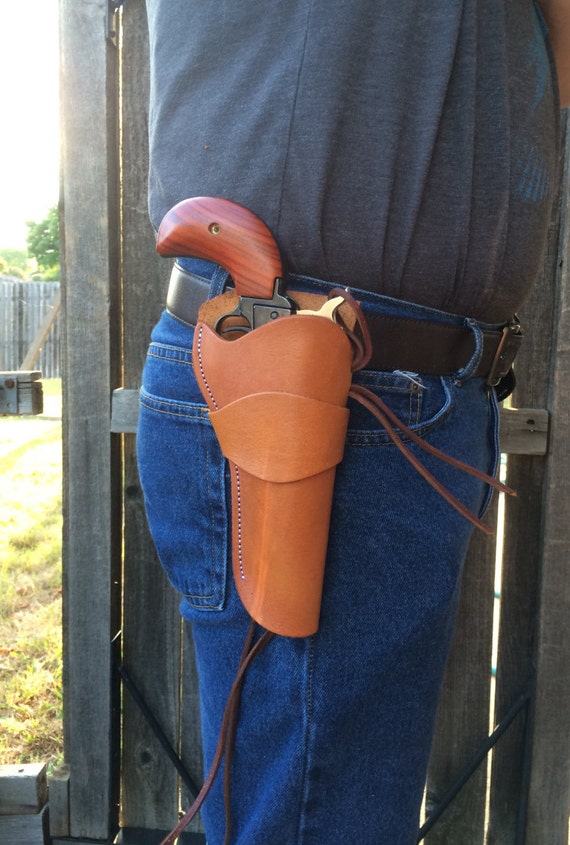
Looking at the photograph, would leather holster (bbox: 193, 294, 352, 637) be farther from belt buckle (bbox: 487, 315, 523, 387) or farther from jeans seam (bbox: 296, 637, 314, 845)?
belt buckle (bbox: 487, 315, 523, 387)

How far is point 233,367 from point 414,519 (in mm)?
308

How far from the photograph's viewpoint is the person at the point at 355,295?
2.76 ft

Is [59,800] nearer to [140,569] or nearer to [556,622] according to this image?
[140,569]

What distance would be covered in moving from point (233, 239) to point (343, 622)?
0.50 metres

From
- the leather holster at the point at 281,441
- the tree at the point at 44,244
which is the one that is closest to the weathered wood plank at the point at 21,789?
the leather holster at the point at 281,441

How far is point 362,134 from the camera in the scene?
0.85m

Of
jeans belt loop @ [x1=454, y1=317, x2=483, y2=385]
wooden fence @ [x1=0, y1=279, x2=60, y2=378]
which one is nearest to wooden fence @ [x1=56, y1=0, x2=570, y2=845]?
jeans belt loop @ [x1=454, y1=317, x2=483, y2=385]

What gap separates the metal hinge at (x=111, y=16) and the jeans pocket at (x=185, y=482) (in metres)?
1.14

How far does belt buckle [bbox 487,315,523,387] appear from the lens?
3.32 ft

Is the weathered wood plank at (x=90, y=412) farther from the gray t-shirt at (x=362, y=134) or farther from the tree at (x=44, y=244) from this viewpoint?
the tree at (x=44, y=244)

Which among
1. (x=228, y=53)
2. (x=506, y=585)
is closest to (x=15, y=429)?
(x=506, y=585)

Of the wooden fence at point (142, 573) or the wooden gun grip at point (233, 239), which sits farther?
the wooden fence at point (142, 573)

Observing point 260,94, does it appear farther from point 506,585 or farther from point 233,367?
point 506,585

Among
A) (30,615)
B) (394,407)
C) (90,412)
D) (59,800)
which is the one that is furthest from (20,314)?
(394,407)
